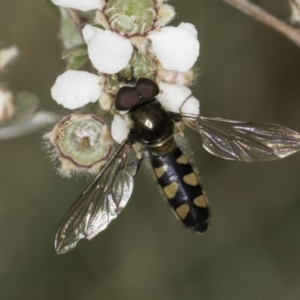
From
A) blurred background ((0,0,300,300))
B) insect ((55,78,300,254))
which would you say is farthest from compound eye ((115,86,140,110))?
blurred background ((0,0,300,300))

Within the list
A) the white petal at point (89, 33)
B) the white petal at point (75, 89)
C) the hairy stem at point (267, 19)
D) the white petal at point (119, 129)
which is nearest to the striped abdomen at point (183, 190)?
the white petal at point (119, 129)

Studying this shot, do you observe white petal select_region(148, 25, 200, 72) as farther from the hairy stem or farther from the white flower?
the hairy stem

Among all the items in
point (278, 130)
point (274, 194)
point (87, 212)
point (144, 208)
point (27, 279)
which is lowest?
point (27, 279)

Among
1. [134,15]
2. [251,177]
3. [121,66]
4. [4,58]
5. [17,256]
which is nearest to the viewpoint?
[121,66]

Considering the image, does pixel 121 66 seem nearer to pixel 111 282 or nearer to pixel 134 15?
pixel 134 15

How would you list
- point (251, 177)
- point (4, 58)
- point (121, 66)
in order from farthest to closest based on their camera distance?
point (251, 177) < point (4, 58) < point (121, 66)

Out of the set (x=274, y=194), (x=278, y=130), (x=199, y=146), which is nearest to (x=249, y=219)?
(x=274, y=194)
